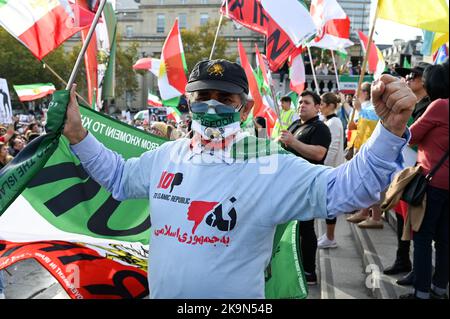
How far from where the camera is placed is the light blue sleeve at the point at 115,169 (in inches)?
82.7

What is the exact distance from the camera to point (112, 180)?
2.17 metres

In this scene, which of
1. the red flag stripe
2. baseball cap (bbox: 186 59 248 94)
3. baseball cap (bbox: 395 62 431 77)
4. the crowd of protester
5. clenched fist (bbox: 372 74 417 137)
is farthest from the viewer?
the red flag stripe

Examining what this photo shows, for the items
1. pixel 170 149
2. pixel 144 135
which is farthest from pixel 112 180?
pixel 144 135

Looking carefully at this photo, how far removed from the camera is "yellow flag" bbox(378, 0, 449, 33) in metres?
2.10

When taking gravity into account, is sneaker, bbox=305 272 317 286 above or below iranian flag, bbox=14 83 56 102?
above

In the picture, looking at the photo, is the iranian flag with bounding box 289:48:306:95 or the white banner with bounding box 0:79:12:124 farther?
the iranian flag with bounding box 289:48:306:95

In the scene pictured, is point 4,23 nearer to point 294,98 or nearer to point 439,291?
point 439,291

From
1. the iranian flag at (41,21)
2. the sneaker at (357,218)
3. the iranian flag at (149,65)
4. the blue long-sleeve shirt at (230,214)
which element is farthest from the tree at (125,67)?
the blue long-sleeve shirt at (230,214)

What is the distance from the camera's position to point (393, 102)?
1.45m

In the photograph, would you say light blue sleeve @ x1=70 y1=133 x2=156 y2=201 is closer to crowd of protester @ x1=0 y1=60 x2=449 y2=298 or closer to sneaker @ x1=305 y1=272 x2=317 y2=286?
crowd of protester @ x1=0 y1=60 x2=449 y2=298

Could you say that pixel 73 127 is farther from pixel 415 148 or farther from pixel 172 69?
pixel 172 69

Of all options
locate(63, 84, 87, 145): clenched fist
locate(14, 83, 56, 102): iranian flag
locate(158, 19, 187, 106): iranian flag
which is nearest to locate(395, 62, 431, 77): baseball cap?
locate(63, 84, 87, 145): clenched fist

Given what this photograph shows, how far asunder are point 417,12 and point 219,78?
1194mm

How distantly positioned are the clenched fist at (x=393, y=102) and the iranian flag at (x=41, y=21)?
322cm
